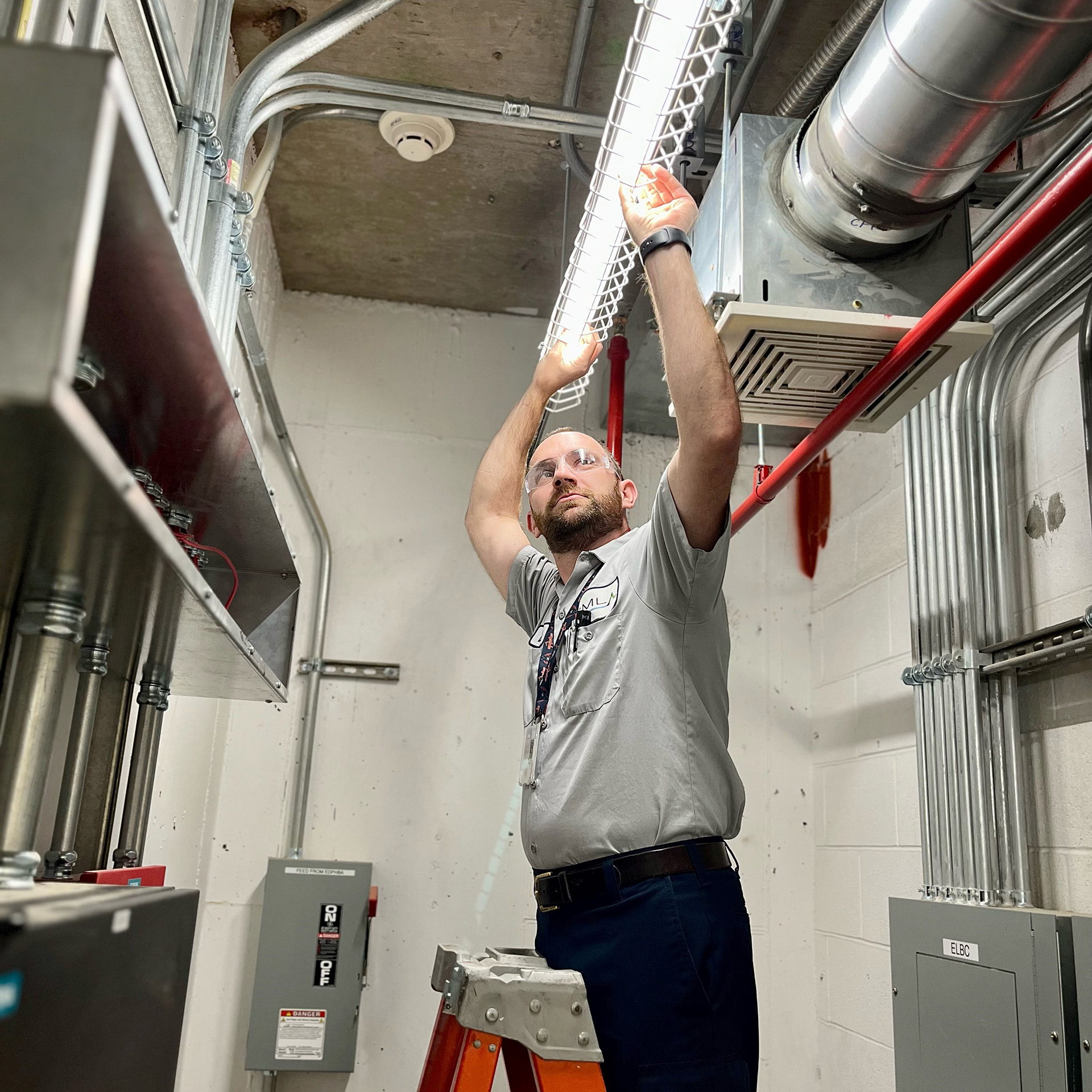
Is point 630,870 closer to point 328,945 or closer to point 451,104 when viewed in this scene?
point 328,945

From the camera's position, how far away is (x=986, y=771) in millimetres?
1894

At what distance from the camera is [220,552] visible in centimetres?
154

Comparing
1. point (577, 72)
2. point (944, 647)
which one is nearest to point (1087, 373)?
point (944, 647)

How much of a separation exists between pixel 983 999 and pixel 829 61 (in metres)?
1.74

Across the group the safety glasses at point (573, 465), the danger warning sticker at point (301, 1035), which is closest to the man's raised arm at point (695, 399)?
the safety glasses at point (573, 465)

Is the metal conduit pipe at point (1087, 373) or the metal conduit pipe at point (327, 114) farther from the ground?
the metal conduit pipe at point (327, 114)

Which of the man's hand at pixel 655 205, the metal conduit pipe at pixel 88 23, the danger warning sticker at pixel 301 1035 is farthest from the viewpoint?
the danger warning sticker at pixel 301 1035

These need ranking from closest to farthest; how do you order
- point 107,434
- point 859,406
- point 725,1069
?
1. point 107,434
2. point 725,1069
3. point 859,406

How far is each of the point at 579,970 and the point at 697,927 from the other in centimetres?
20

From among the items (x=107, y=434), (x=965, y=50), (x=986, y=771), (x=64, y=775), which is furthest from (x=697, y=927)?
(x=965, y=50)

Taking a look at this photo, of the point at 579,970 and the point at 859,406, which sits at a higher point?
the point at 859,406

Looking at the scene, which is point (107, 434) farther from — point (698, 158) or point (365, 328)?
point (365, 328)

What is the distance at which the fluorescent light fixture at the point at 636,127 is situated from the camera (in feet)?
4.77

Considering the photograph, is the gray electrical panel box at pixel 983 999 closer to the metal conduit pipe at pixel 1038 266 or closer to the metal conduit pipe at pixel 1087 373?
the metal conduit pipe at pixel 1087 373
